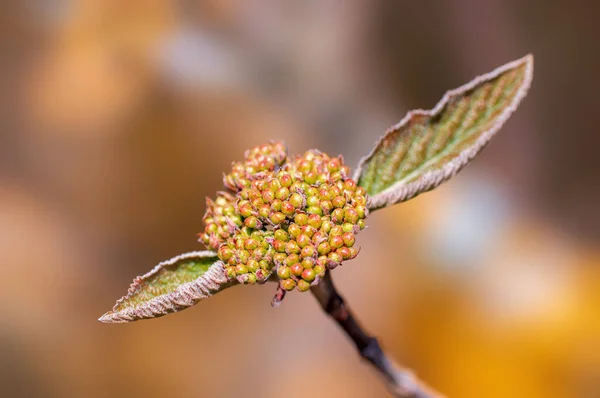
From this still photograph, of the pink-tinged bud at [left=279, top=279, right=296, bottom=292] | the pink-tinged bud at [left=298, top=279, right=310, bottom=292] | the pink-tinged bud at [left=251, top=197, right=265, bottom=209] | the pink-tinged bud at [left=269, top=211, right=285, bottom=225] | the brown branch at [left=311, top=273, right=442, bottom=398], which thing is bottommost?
the brown branch at [left=311, top=273, right=442, bottom=398]

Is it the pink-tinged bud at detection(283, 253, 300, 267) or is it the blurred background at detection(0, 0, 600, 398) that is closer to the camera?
the pink-tinged bud at detection(283, 253, 300, 267)

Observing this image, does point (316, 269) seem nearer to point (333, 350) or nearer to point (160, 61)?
point (333, 350)

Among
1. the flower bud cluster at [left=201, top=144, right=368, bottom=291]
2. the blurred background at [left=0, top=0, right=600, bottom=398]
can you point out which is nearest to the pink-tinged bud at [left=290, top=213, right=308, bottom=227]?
the flower bud cluster at [left=201, top=144, right=368, bottom=291]

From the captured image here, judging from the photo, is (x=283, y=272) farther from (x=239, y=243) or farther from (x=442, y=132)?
(x=442, y=132)

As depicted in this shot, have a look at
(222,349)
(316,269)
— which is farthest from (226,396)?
(316,269)

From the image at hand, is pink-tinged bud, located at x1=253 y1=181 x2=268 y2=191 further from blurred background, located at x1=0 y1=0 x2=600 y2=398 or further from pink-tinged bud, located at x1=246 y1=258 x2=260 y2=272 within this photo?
blurred background, located at x1=0 y1=0 x2=600 y2=398

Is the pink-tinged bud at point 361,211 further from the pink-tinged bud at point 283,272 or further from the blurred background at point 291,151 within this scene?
the blurred background at point 291,151
